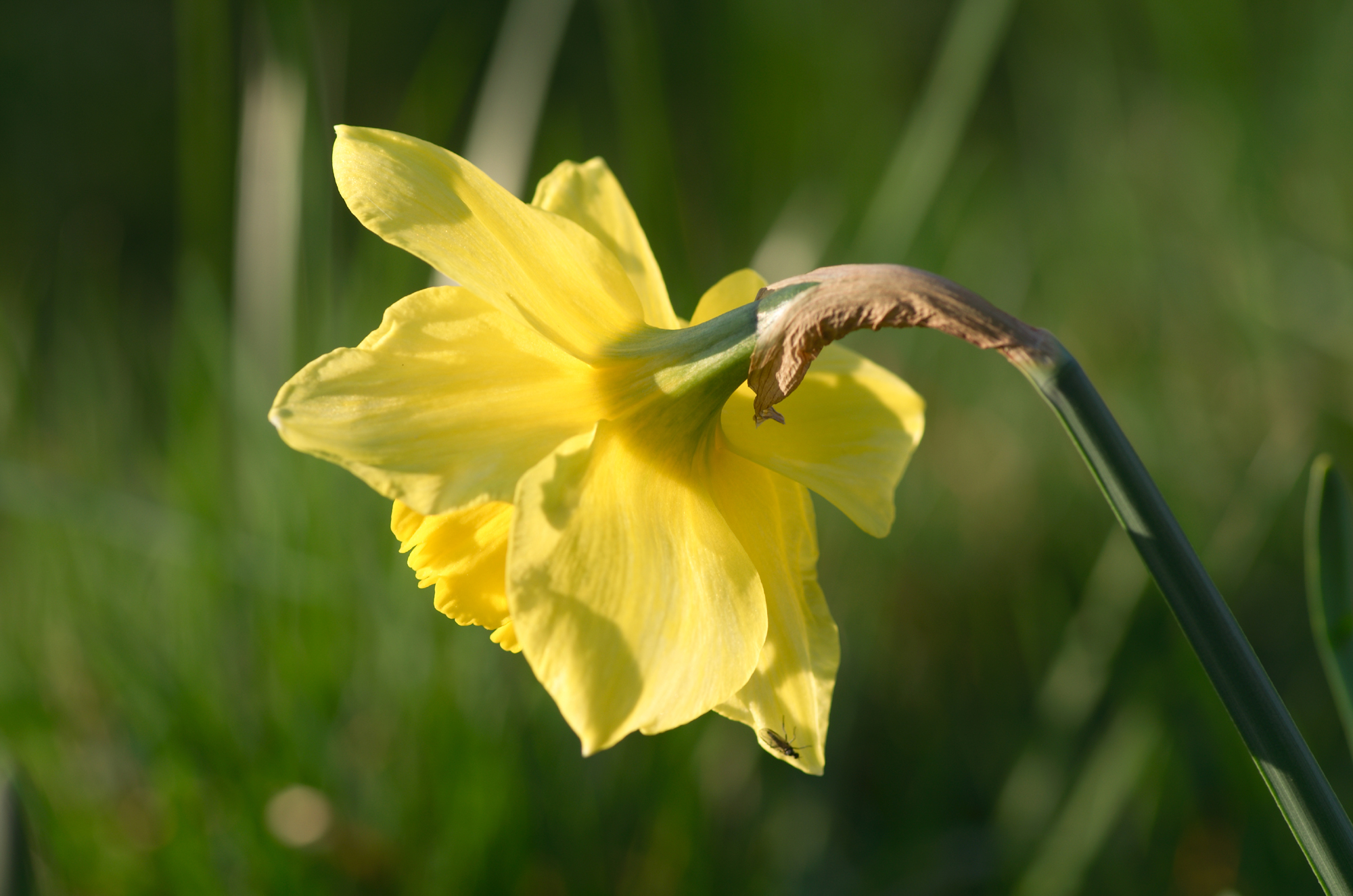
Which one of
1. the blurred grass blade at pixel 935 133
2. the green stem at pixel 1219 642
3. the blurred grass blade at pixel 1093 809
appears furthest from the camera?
the blurred grass blade at pixel 935 133

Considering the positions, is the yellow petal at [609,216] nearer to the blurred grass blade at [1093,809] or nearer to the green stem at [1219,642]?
the green stem at [1219,642]

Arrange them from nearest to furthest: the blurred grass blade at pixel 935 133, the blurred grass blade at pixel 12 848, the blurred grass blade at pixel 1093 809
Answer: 1. the blurred grass blade at pixel 12 848
2. the blurred grass blade at pixel 1093 809
3. the blurred grass blade at pixel 935 133

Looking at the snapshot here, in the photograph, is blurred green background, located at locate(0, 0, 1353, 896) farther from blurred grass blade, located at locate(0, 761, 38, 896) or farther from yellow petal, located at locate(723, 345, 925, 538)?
yellow petal, located at locate(723, 345, 925, 538)

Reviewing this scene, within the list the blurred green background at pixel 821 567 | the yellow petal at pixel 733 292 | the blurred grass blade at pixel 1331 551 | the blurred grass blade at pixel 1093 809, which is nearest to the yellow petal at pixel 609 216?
the yellow petal at pixel 733 292

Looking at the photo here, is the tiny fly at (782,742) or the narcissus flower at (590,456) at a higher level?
the narcissus flower at (590,456)

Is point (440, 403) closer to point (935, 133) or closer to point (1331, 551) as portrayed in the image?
point (1331, 551)

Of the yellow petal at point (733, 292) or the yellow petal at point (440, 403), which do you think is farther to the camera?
the yellow petal at point (733, 292)
